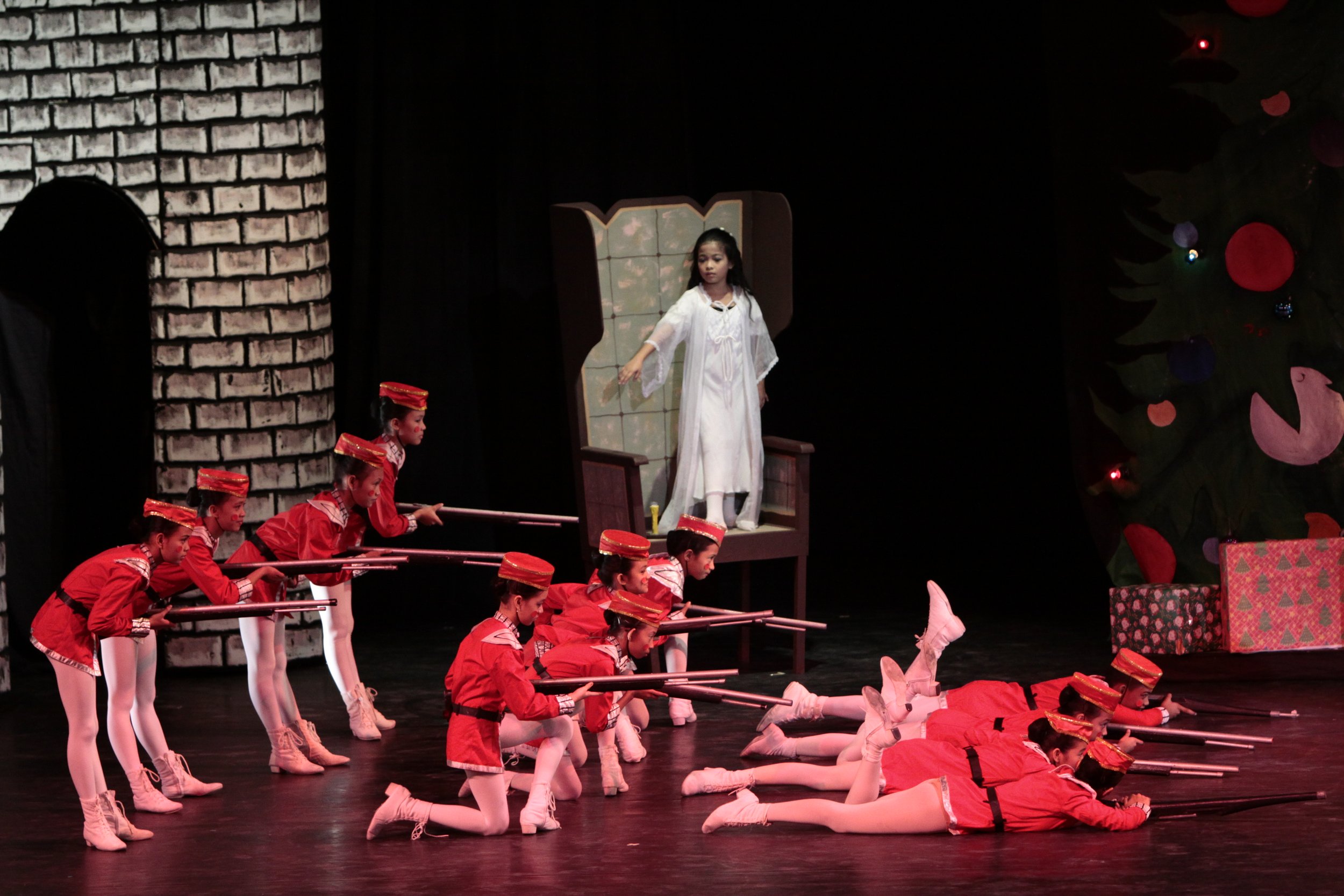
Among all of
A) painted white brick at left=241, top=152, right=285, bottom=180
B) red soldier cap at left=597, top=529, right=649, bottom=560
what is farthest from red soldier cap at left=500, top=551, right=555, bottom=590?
painted white brick at left=241, top=152, right=285, bottom=180

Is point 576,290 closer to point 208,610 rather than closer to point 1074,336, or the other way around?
point 1074,336

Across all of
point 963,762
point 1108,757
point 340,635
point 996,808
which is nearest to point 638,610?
point 963,762

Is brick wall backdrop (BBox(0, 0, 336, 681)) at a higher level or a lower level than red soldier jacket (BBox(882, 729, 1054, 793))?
higher

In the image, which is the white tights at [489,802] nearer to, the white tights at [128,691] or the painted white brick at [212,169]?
the white tights at [128,691]

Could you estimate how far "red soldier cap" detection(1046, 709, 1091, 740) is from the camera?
446 centimetres

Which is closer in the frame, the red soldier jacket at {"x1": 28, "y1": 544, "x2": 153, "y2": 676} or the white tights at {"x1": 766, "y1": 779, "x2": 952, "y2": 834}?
the white tights at {"x1": 766, "y1": 779, "x2": 952, "y2": 834}

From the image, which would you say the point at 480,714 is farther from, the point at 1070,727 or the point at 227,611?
the point at 1070,727

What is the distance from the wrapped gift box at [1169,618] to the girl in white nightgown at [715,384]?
1445mm

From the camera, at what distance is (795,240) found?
823 cm

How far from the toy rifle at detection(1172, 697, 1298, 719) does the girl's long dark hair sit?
2.36 metres

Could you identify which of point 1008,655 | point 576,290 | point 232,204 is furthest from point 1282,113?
point 232,204

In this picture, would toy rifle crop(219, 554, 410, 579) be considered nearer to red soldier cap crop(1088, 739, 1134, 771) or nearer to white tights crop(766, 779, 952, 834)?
white tights crop(766, 779, 952, 834)

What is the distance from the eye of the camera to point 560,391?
7.77 metres

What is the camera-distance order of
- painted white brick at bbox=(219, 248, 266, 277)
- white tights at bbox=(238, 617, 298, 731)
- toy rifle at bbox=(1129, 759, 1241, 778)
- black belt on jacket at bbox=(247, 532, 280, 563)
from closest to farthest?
toy rifle at bbox=(1129, 759, 1241, 778) → white tights at bbox=(238, 617, 298, 731) → black belt on jacket at bbox=(247, 532, 280, 563) → painted white brick at bbox=(219, 248, 266, 277)
